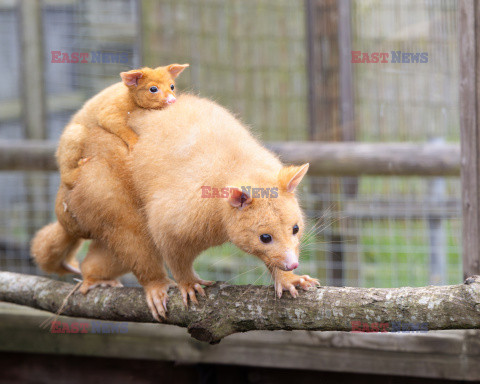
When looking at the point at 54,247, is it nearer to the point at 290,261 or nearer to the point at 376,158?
the point at 290,261

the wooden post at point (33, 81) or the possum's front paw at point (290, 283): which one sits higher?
the wooden post at point (33, 81)

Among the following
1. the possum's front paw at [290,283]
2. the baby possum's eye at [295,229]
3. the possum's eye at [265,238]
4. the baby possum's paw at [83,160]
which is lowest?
the possum's front paw at [290,283]

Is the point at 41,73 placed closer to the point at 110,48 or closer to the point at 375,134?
the point at 110,48

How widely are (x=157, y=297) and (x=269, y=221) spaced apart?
2.47ft

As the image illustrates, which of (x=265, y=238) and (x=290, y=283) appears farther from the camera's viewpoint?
(x=290, y=283)

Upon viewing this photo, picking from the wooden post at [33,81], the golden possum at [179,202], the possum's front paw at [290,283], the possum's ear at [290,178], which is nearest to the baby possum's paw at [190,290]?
the golden possum at [179,202]

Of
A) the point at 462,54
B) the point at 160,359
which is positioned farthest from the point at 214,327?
the point at 462,54

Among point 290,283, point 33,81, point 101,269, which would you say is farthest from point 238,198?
point 33,81

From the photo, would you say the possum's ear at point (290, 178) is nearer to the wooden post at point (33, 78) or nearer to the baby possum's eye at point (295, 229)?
the baby possum's eye at point (295, 229)

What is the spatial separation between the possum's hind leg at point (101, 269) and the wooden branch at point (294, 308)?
7 centimetres

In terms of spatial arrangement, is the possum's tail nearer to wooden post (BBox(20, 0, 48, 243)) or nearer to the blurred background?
the blurred background

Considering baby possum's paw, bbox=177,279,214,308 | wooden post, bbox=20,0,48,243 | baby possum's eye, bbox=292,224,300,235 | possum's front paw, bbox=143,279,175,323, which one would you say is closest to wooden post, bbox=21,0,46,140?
wooden post, bbox=20,0,48,243

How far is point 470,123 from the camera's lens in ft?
9.25

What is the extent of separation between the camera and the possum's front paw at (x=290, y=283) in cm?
252
